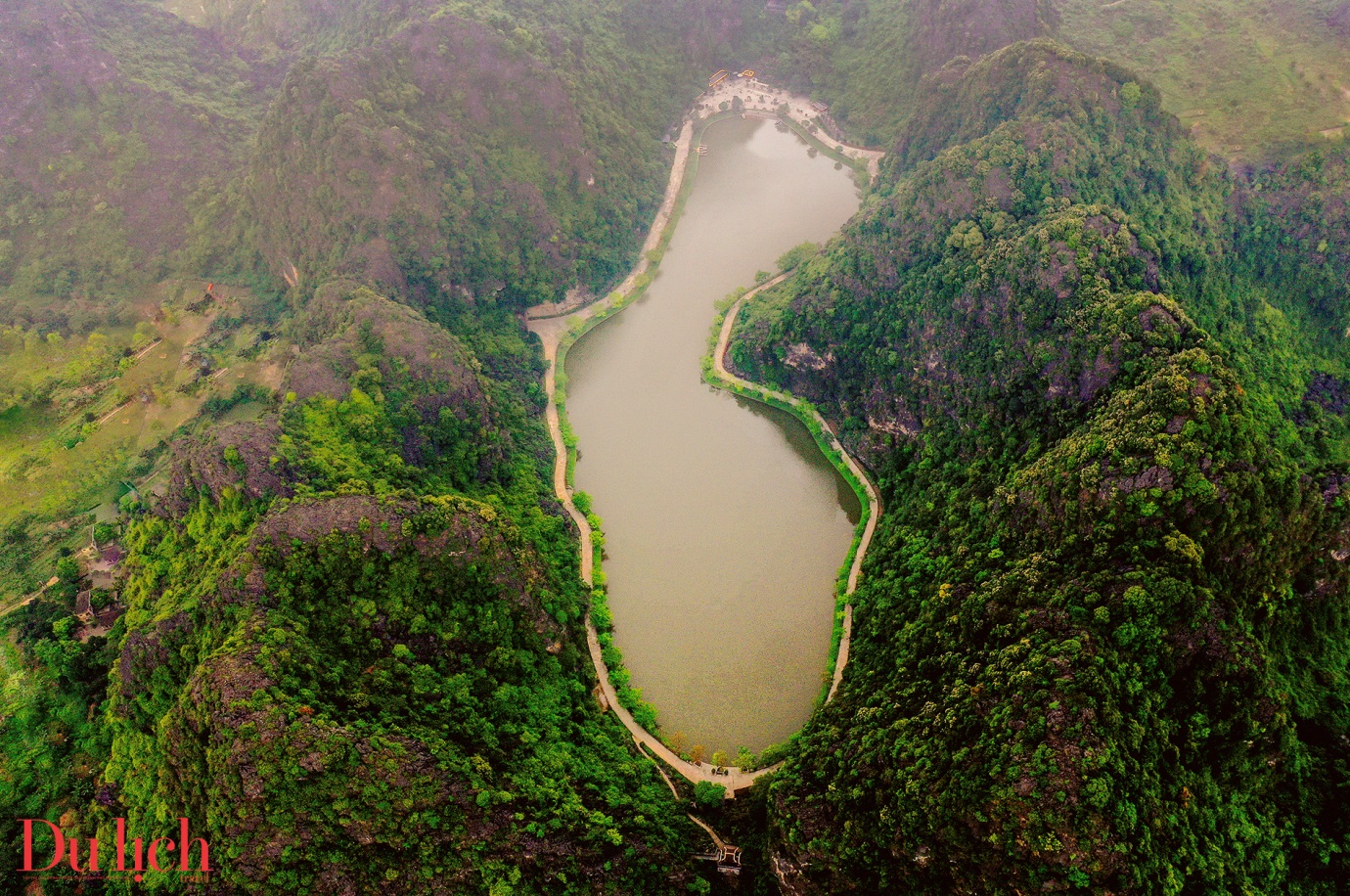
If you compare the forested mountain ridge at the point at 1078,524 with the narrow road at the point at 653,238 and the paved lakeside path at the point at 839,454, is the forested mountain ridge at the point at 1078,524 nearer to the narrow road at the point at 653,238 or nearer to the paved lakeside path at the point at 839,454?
the paved lakeside path at the point at 839,454

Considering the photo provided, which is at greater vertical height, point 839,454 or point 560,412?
point 839,454

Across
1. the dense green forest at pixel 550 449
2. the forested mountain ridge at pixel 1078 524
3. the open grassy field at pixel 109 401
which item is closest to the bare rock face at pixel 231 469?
the dense green forest at pixel 550 449

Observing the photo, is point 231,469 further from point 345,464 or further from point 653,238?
point 653,238

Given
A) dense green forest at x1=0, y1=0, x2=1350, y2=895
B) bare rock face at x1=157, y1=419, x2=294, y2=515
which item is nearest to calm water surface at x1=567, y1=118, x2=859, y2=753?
dense green forest at x1=0, y1=0, x2=1350, y2=895

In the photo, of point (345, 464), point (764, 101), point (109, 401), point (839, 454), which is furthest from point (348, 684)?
point (764, 101)

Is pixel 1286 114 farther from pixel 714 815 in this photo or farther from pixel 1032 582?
pixel 714 815
